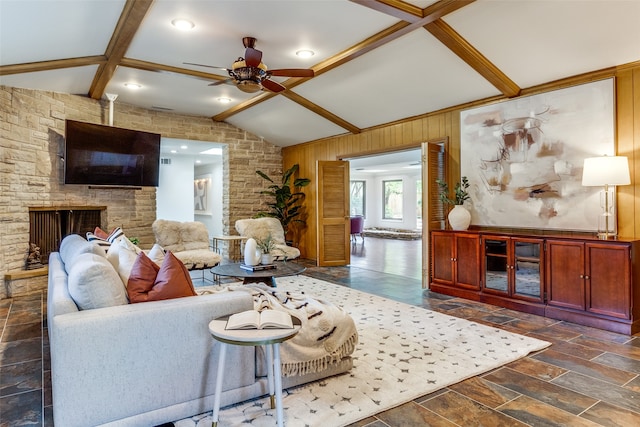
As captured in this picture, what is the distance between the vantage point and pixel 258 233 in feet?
22.3

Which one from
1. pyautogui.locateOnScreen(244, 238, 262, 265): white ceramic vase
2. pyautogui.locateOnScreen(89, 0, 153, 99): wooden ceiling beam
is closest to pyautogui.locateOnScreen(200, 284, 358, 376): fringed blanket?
pyautogui.locateOnScreen(244, 238, 262, 265): white ceramic vase

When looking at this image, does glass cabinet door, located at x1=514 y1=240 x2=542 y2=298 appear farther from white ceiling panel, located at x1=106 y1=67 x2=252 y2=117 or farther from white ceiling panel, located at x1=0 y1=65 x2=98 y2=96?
white ceiling panel, located at x1=0 y1=65 x2=98 y2=96

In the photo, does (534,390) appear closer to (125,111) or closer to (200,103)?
(200,103)

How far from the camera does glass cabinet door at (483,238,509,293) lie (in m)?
4.38

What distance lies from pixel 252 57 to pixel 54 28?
189 cm

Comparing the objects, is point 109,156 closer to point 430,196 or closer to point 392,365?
point 430,196

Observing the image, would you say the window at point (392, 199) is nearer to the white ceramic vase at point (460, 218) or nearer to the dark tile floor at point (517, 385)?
the white ceramic vase at point (460, 218)

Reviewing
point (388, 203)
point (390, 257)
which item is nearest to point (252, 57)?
point (390, 257)

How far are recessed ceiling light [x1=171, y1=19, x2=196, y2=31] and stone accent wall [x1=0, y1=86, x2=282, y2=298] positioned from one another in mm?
2695

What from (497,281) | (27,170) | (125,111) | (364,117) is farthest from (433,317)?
(125,111)

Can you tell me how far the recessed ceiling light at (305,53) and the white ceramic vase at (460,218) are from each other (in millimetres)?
2660

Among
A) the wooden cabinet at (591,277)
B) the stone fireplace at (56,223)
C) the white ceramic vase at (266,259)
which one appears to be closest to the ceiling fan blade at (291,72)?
the white ceramic vase at (266,259)

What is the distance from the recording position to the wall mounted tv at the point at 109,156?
5.38 meters

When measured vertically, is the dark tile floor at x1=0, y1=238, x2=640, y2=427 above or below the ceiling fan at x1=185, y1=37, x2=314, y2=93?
below
